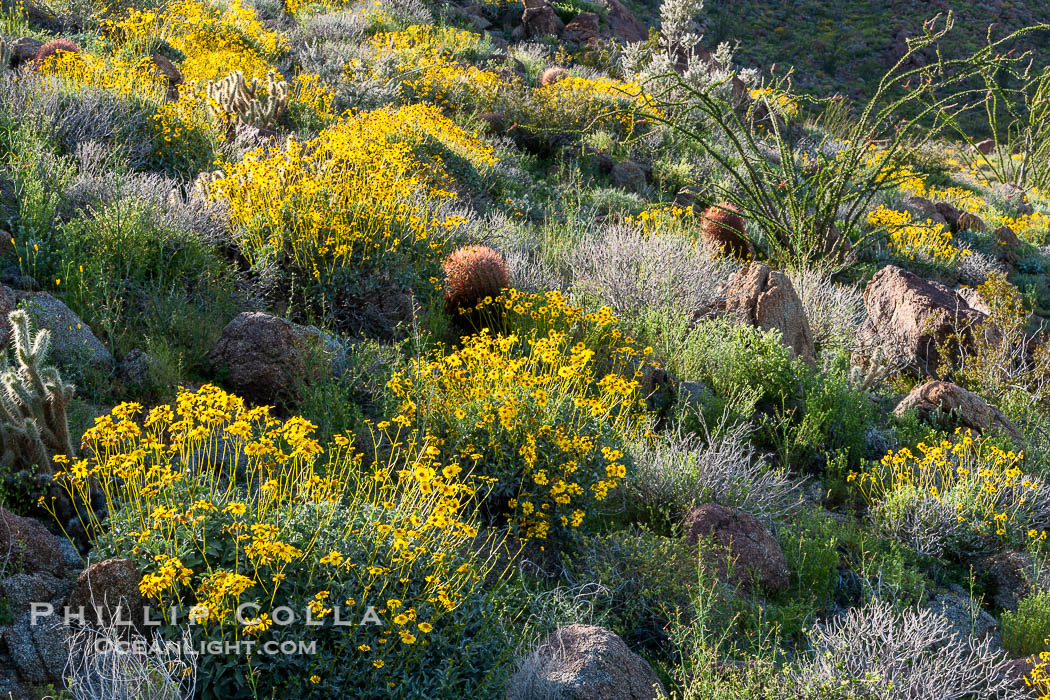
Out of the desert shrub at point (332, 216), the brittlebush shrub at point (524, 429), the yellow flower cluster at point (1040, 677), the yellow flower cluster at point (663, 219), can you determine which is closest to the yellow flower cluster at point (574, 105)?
the yellow flower cluster at point (663, 219)

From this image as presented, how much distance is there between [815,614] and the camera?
4109 mm

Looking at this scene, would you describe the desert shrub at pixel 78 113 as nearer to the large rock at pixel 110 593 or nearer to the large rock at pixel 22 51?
the large rock at pixel 22 51

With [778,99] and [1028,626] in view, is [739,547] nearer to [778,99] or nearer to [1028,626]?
[1028,626]

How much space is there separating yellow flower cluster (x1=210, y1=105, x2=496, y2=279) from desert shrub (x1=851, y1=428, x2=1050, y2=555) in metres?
3.48

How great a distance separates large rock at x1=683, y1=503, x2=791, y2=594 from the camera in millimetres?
4031

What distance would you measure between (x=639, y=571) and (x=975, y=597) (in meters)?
2.07

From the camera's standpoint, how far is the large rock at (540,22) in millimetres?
18594

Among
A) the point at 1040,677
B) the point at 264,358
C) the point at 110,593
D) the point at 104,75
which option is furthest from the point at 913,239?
the point at 110,593

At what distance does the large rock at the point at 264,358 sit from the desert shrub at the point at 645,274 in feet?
9.31

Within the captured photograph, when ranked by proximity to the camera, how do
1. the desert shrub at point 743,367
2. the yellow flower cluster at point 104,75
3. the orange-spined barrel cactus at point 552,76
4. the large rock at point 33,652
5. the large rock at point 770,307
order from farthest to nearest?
the orange-spined barrel cactus at point 552,76
the yellow flower cluster at point 104,75
the large rock at point 770,307
the desert shrub at point 743,367
the large rock at point 33,652

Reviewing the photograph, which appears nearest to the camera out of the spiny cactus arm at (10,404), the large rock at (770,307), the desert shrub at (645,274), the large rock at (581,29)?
the spiny cactus arm at (10,404)

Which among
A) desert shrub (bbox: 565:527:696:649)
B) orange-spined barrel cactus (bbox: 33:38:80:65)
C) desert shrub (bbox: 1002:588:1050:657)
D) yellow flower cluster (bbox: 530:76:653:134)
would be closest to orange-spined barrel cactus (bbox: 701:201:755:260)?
yellow flower cluster (bbox: 530:76:653:134)

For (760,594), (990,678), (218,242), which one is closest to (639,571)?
(760,594)

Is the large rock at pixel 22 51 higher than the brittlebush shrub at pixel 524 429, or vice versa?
the large rock at pixel 22 51
